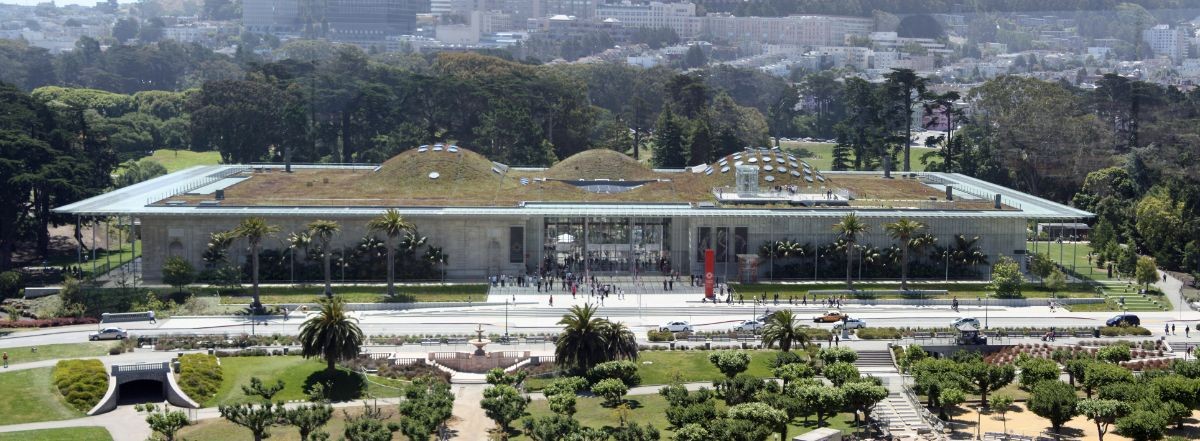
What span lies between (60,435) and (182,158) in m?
102

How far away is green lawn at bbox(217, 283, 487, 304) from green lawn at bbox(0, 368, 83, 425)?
18.8 m

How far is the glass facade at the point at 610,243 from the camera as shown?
107m

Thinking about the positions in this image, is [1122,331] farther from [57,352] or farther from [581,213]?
[57,352]

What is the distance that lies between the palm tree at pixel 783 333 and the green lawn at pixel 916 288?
52.6ft

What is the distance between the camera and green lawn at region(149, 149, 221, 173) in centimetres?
16438

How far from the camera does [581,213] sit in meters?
104

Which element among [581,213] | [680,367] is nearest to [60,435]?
[680,367]

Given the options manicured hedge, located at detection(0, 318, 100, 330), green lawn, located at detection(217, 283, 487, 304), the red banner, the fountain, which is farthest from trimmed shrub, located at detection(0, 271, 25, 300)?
the red banner

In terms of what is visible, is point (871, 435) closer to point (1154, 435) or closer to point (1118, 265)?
point (1154, 435)

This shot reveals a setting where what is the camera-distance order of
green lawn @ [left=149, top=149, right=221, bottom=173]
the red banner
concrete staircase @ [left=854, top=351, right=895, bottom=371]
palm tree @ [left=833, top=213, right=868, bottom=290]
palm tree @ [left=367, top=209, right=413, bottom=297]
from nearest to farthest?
concrete staircase @ [left=854, top=351, right=895, bottom=371] → palm tree @ [left=367, top=209, right=413, bottom=297] → the red banner → palm tree @ [left=833, top=213, right=868, bottom=290] → green lawn @ [left=149, top=149, right=221, bottom=173]

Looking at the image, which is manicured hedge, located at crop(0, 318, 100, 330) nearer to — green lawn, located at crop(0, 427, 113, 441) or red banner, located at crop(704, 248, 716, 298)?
green lawn, located at crop(0, 427, 113, 441)

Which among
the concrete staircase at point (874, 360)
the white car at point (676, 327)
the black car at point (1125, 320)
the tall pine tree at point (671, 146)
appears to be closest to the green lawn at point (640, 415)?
the concrete staircase at point (874, 360)

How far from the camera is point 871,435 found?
2817 inches

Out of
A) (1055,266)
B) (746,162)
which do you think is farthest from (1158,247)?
(746,162)
